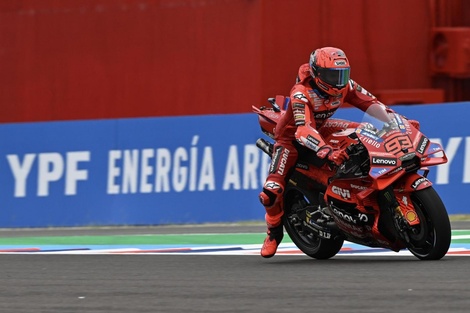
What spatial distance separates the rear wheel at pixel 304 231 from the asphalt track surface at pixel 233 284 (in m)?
0.11

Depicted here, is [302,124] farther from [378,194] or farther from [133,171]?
[133,171]

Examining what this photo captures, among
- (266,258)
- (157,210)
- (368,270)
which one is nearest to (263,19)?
(157,210)

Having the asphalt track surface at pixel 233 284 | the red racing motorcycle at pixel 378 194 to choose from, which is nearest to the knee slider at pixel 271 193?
the red racing motorcycle at pixel 378 194

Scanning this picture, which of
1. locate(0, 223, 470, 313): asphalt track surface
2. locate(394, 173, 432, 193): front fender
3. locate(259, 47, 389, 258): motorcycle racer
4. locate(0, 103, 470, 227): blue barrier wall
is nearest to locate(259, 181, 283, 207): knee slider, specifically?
locate(259, 47, 389, 258): motorcycle racer

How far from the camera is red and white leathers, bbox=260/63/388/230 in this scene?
9.93m

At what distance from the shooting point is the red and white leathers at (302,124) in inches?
391

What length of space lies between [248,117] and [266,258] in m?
4.79

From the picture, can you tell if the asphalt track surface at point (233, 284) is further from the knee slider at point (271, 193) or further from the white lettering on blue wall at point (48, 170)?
the white lettering on blue wall at point (48, 170)

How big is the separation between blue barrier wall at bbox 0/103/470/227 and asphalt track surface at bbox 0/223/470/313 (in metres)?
4.17

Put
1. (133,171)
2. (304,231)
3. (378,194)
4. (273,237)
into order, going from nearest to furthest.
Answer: (378,194) → (304,231) → (273,237) → (133,171)

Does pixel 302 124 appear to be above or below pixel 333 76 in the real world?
below

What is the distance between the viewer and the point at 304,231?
1050 centimetres

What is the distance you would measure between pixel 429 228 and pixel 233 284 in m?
1.64

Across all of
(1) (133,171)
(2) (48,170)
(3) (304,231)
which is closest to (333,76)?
(3) (304,231)
